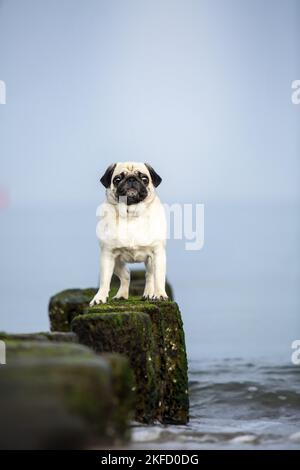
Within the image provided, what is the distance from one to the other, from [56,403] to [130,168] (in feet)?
18.9

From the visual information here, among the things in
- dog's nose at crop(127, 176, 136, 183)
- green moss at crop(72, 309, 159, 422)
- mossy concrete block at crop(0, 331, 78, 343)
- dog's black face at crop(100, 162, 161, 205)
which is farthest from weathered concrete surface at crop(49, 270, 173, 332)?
mossy concrete block at crop(0, 331, 78, 343)

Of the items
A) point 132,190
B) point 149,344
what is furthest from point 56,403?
point 132,190

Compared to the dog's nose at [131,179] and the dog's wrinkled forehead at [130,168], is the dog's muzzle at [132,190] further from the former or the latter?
the dog's wrinkled forehead at [130,168]

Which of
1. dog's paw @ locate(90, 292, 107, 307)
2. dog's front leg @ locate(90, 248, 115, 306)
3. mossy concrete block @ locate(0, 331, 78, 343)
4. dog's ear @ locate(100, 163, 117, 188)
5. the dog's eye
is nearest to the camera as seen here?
mossy concrete block @ locate(0, 331, 78, 343)

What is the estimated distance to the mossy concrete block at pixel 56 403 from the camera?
16.1 ft

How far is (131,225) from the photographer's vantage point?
34.1 feet

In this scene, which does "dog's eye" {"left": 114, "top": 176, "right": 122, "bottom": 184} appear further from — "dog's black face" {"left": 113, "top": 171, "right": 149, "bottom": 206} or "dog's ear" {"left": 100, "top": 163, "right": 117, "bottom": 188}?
"dog's ear" {"left": 100, "top": 163, "right": 117, "bottom": 188}

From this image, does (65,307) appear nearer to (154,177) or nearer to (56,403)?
(154,177)

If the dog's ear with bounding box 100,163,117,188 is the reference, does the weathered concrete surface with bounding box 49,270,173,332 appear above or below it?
below

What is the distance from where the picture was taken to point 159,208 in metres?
10.6

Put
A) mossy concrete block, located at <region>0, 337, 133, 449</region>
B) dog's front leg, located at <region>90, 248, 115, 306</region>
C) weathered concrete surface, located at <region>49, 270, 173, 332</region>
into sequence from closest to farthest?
1. mossy concrete block, located at <region>0, 337, 133, 449</region>
2. dog's front leg, located at <region>90, 248, 115, 306</region>
3. weathered concrete surface, located at <region>49, 270, 173, 332</region>

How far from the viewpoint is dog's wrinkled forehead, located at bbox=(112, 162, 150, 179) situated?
1043 cm

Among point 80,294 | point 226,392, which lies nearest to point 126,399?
point 80,294

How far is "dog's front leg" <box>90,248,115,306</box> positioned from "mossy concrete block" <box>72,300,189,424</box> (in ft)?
0.67
